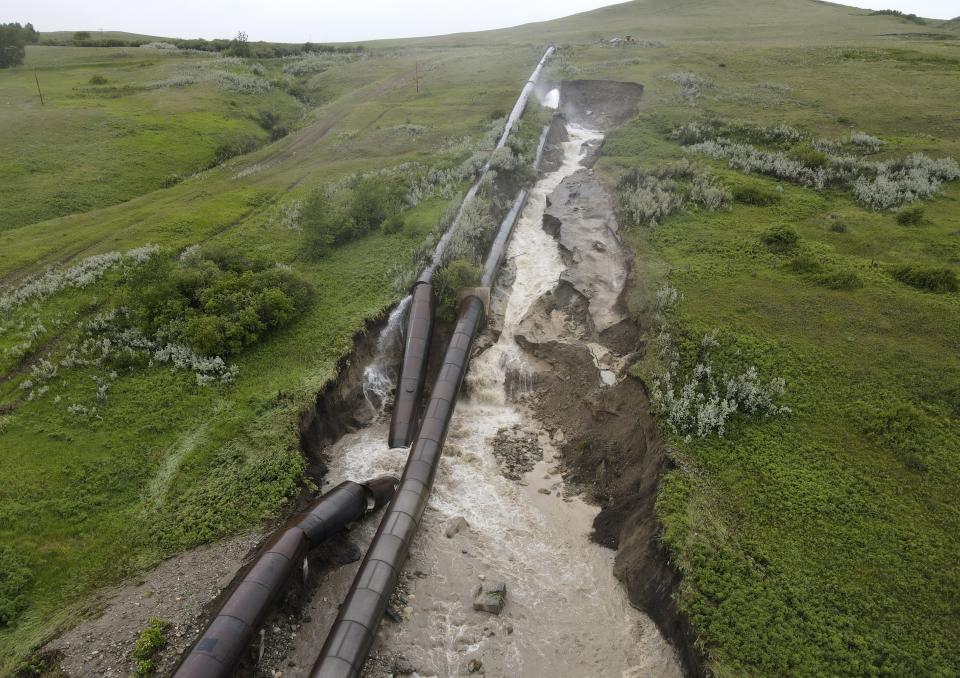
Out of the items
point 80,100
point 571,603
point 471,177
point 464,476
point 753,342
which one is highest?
point 80,100

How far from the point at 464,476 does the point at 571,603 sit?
807 cm

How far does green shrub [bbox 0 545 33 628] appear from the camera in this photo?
18.2 m

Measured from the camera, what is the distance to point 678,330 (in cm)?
2891

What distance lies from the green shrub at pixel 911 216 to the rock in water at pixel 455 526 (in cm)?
3780

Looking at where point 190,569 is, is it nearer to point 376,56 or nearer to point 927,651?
point 927,651

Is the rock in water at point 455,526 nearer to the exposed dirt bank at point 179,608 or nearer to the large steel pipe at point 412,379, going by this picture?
the exposed dirt bank at point 179,608

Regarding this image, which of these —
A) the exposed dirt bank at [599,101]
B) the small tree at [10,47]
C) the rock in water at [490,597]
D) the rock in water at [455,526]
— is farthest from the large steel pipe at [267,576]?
the small tree at [10,47]

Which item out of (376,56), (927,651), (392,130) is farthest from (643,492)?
(376,56)

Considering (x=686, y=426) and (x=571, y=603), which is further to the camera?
(x=686, y=426)

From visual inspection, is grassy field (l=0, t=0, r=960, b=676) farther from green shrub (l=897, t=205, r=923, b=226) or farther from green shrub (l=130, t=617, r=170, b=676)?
green shrub (l=130, t=617, r=170, b=676)

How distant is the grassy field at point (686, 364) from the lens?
17672 millimetres

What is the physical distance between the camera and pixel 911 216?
37094mm

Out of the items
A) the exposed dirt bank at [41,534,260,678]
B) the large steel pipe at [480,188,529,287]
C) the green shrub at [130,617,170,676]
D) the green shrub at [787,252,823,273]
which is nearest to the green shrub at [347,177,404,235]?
the large steel pipe at [480,188,529,287]

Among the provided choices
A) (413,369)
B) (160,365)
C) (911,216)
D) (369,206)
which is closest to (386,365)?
(413,369)
